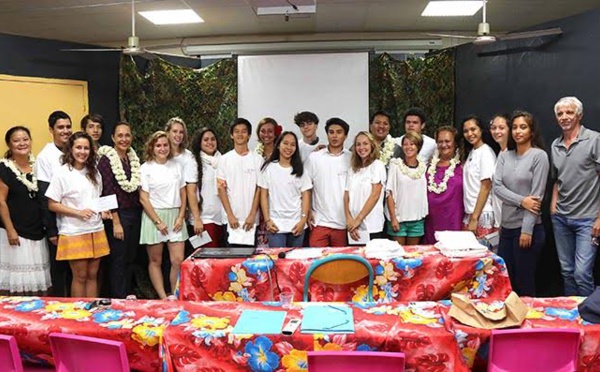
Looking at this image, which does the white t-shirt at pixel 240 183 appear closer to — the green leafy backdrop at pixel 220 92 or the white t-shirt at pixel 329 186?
the white t-shirt at pixel 329 186

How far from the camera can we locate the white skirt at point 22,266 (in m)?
3.75

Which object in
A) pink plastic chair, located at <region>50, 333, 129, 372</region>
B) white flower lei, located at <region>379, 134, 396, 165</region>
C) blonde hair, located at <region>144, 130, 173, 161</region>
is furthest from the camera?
white flower lei, located at <region>379, 134, 396, 165</region>

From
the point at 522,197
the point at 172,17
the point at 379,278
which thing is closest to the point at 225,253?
the point at 379,278

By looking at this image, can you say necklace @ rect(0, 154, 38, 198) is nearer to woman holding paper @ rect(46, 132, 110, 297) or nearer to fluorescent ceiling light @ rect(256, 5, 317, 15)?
woman holding paper @ rect(46, 132, 110, 297)

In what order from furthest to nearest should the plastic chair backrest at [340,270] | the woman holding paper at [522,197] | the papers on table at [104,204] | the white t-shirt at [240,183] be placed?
the white t-shirt at [240,183] → the papers on table at [104,204] → the woman holding paper at [522,197] → the plastic chair backrest at [340,270]

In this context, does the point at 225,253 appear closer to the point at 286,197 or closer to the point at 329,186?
the point at 286,197

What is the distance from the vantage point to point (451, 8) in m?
5.88

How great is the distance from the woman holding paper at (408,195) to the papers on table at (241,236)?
1.12 meters

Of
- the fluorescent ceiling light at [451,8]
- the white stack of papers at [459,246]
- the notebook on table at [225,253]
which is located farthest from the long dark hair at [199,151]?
the fluorescent ceiling light at [451,8]

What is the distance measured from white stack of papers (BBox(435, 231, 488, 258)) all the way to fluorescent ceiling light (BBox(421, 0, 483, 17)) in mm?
3514

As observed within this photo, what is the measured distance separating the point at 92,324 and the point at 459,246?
6.68ft

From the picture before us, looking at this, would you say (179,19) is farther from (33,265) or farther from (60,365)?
(60,365)

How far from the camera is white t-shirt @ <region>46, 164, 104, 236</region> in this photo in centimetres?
353

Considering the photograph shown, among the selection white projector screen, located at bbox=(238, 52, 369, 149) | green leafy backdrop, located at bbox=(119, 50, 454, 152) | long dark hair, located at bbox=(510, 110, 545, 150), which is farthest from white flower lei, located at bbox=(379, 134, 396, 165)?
white projector screen, located at bbox=(238, 52, 369, 149)
